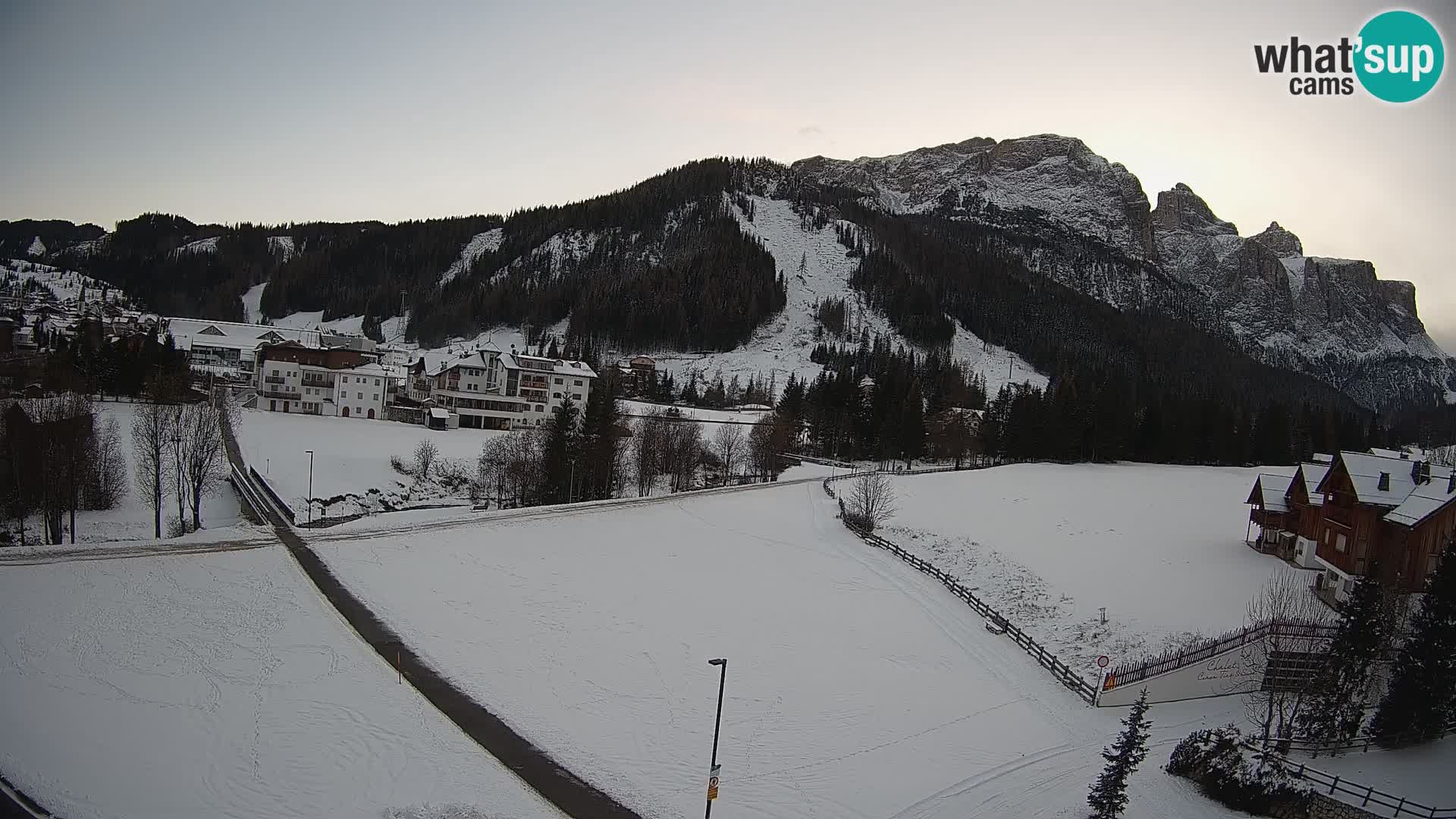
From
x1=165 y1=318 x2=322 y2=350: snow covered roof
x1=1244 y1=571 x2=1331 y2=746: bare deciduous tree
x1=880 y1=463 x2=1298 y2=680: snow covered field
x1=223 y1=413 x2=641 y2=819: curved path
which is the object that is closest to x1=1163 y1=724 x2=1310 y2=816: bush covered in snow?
x1=1244 y1=571 x2=1331 y2=746: bare deciduous tree

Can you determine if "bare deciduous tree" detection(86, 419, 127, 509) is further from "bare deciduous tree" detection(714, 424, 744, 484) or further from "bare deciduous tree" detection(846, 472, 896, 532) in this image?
"bare deciduous tree" detection(714, 424, 744, 484)

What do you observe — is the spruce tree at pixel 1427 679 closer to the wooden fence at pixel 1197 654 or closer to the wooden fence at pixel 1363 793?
the wooden fence at pixel 1197 654

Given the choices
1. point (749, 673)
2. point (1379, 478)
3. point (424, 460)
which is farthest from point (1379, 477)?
point (424, 460)

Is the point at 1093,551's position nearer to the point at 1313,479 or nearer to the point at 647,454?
the point at 1313,479

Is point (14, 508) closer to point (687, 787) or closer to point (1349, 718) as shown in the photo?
point (687, 787)

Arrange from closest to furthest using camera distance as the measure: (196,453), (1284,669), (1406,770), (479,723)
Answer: (1406,770), (479,723), (1284,669), (196,453)

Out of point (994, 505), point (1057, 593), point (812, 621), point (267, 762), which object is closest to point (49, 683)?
point (267, 762)

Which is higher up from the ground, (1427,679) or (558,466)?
(558,466)
